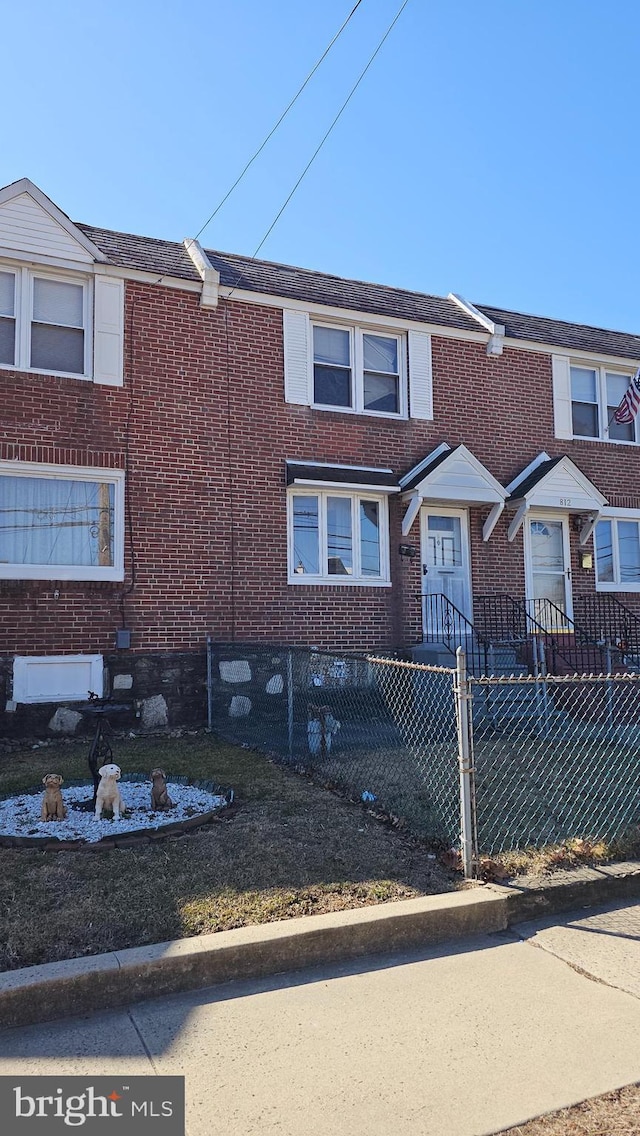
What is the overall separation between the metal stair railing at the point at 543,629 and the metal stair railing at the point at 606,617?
1.46ft

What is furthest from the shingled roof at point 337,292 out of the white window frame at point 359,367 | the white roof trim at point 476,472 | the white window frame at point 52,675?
the white window frame at point 52,675

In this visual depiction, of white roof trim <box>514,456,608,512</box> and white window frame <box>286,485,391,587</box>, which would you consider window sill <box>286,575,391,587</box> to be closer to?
white window frame <box>286,485,391,587</box>

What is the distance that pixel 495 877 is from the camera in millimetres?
4766

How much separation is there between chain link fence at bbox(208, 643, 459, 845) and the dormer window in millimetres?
4516

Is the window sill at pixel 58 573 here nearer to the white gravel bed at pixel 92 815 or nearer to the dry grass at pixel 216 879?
the white gravel bed at pixel 92 815

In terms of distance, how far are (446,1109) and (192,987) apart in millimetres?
1404

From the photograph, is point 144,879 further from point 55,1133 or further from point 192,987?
point 55,1133

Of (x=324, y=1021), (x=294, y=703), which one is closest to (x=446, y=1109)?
(x=324, y=1021)

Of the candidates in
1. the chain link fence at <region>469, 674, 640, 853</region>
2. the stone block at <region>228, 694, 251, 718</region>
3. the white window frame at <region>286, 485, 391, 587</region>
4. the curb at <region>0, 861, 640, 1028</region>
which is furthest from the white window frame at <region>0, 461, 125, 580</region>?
the curb at <region>0, 861, 640, 1028</region>

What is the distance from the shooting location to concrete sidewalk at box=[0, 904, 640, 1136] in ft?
9.29

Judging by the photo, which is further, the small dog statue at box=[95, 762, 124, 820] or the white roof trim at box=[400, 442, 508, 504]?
the white roof trim at box=[400, 442, 508, 504]

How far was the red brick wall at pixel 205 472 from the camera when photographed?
10.4m

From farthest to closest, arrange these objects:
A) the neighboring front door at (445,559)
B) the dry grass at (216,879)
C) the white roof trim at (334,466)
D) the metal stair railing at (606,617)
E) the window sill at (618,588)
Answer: the window sill at (618,588) < the metal stair railing at (606,617) < the neighboring front door at (445,559) < the white roof trim at (334,466) < the dry grass at (216,879)

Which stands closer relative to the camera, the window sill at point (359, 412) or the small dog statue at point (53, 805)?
the small dog statue at point (53, 805)
